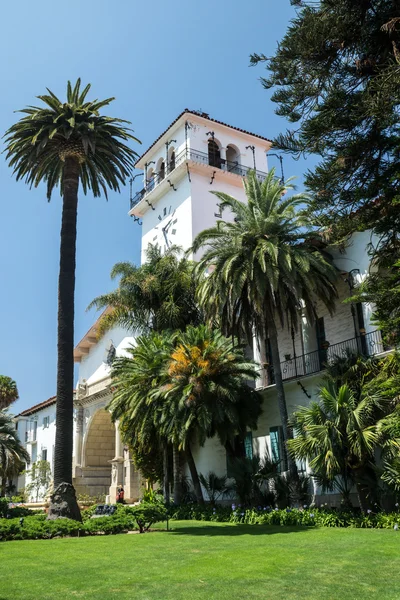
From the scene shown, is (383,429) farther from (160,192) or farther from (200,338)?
(160,192)

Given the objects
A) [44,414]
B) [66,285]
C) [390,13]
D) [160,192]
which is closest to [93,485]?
[44,414]

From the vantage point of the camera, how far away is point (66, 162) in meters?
24.4

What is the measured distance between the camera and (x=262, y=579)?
9406 mm

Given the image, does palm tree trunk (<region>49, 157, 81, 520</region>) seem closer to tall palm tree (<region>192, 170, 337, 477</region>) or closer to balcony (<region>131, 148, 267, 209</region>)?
tall palm tree (<region>192, 170, 337, 477</region>)

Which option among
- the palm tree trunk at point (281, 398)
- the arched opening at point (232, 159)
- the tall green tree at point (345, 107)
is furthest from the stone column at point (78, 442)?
the tall green tree at point (345, 107)

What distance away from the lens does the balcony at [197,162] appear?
38.5 metres

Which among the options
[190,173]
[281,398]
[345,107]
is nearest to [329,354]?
[281,398]

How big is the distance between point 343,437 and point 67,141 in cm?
1587

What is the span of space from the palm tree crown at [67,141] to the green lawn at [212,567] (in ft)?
49.9

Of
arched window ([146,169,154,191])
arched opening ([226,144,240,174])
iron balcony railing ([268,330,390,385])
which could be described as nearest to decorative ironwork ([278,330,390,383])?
iron balcony railing ([268,330,390,385])

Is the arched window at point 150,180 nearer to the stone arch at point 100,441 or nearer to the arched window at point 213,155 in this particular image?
the arched window at point 213,155

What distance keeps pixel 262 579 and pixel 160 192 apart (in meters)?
34.3

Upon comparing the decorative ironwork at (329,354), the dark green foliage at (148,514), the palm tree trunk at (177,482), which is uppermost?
the decorative ironwork at (329,354)

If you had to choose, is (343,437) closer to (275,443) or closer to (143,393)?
(275,443)
